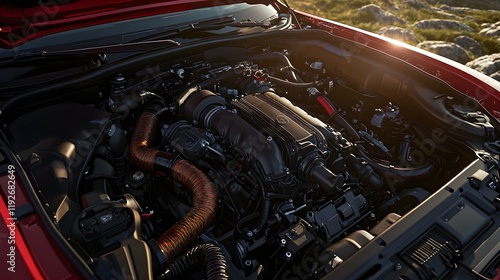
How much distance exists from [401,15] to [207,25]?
12.6 metres

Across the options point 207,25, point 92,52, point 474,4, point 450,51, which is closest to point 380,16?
point 450,51

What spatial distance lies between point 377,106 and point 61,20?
2313 millimetres

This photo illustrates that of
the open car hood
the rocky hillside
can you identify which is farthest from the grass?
the open car hood

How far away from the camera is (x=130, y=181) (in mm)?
2137

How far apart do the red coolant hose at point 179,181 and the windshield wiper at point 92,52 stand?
443mm

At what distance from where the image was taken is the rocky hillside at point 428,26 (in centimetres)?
846

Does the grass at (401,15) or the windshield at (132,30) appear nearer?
the windshield at (132,30)

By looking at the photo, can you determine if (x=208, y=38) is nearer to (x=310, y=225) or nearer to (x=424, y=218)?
(x=310, y=225)

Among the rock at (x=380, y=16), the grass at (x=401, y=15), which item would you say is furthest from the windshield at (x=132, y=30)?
the rock at (x=380, y=16)

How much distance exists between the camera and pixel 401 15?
13.5 meters

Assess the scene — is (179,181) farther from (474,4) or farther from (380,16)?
(474,4)

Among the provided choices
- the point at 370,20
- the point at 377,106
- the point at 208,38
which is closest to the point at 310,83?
the point at 377,106

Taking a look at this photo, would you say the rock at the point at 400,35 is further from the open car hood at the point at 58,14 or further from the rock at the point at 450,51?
the open car hood at the point at 58,14

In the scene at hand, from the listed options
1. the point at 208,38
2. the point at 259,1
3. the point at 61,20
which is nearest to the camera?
the point at 61,20
